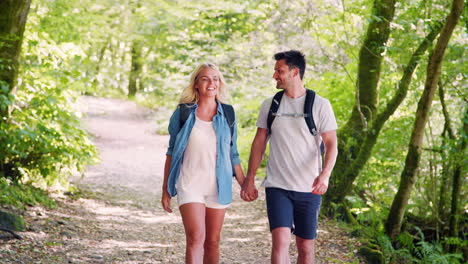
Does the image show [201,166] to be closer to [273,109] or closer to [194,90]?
[194,90]

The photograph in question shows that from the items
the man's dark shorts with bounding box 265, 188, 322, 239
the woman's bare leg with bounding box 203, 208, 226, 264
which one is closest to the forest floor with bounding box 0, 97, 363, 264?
the woman's bare leg with bounding box 203, 208, 226, 264

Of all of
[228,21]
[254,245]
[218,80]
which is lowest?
[254,245]

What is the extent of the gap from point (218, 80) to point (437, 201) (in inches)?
218

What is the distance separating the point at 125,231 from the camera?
7.86 m

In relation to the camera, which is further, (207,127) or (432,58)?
(432,58)

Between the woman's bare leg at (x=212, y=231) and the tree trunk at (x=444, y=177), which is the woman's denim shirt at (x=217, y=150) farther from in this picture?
the tree trunk at (x=444, y=177)

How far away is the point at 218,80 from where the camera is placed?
4234 millimetres

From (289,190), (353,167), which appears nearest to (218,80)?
(289,190)

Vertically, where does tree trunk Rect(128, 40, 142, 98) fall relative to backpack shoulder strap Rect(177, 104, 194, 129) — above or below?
above

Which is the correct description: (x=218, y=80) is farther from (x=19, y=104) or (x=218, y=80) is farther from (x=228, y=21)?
(x=228, y=21)

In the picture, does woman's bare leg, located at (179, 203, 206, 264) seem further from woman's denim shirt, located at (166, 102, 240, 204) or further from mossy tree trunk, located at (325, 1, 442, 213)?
mossy tree trunk, located at (325, 1, 442, 213)

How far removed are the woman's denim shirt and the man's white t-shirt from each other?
39cm

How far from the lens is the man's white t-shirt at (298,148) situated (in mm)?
4125

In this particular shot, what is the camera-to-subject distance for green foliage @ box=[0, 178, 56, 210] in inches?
292
